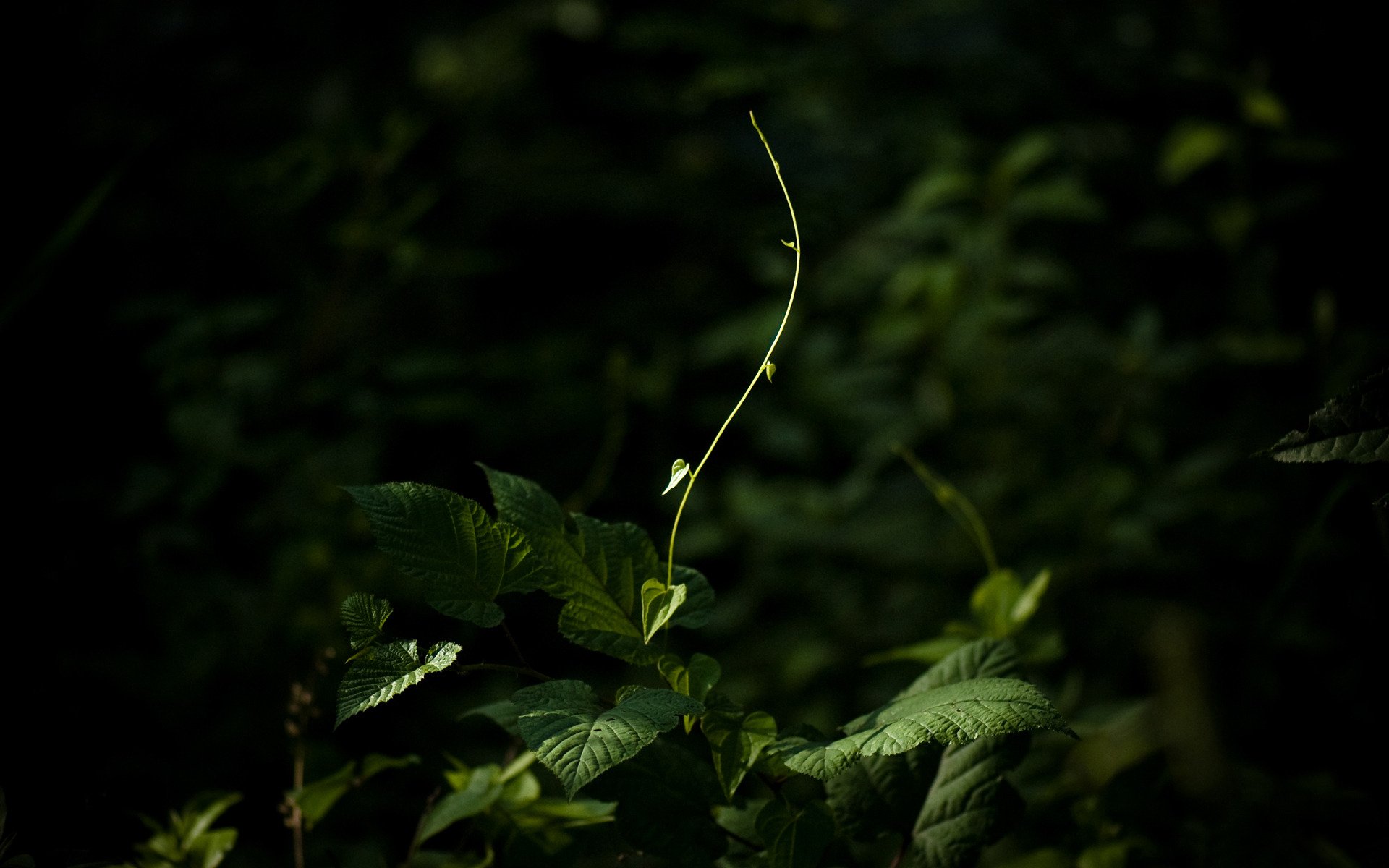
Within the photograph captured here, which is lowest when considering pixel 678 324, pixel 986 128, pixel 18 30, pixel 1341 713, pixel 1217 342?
pixel 1341 713

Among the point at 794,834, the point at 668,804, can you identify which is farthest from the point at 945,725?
the point at 668,804

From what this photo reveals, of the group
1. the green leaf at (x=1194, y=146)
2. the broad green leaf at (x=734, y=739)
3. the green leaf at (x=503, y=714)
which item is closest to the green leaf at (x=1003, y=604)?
the broad green leaf at (x=734, y=739)

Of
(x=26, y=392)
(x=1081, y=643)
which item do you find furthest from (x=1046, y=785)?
(x=26, y=392)

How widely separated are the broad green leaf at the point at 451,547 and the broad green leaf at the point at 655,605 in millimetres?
78

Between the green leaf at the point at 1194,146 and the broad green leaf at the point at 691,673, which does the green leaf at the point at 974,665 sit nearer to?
the broad green leaf at the point at 691,673

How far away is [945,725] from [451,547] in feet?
1.12

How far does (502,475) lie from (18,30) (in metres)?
1.82

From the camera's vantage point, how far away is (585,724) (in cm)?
51

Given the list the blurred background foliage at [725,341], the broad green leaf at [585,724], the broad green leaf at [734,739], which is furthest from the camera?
the blurred background foliage at [725,341]

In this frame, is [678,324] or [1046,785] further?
[678,324]

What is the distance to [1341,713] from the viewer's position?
1.58 metres

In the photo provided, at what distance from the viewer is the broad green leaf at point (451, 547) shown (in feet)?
1.84

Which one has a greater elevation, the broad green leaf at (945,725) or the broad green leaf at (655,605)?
the broad green leaf at (655,605)

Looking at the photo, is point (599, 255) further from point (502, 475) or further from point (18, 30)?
point (502, 475)
